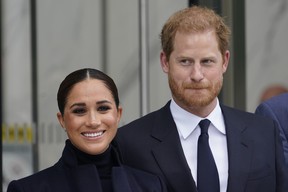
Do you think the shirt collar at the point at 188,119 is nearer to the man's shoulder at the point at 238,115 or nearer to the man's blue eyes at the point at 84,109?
the man's shoulder at the point at 238,115

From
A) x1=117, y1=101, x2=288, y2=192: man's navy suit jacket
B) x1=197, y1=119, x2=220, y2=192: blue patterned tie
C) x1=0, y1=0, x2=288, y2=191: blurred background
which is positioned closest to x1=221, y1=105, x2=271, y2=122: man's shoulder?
x1=117, y1=101, x2=288, y2=192: man's navy suit jacket

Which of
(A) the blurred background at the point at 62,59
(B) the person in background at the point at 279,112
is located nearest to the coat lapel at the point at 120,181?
(B) the person in background at the point at 279,112

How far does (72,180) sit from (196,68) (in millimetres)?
594

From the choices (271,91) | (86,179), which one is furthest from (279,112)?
(271,91)

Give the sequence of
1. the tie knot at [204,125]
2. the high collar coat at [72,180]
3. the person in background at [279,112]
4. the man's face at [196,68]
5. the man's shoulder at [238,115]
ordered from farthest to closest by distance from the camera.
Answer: the person in background at [279,112] → the man's shoulder at [238,115] → the tie knot at [204,125] → the man's face at [196,68] → the high collar coat at [72,180]

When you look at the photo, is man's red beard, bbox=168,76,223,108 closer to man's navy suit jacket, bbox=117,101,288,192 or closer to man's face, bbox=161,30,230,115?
man's face, bbox=161,30,230,115

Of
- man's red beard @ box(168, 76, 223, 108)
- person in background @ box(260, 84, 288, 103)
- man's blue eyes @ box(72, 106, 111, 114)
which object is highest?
man's red beard @ box(168, 76, 223, 108)

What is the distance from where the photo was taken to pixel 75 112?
10.4ft

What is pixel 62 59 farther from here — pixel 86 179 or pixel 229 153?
pixel 86 179

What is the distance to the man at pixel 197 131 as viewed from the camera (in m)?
3.31

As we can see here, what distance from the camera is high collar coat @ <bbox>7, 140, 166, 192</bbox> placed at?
3107mm

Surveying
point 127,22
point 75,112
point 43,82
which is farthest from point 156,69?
point 75,112

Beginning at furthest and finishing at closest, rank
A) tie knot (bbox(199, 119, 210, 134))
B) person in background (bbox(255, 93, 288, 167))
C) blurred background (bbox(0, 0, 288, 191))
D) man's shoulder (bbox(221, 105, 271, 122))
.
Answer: blurred background (bbox(0, 0, 288, 191)) < person in background (bbox(255, 93, 288, 167)) < man's shoulder (bbox(221, 105, 271, 122)) < tie knot (bbox(199, 119, 210, 134))

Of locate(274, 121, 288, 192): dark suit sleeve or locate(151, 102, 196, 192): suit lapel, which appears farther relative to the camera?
locate(274, 121, 288, 192): dark suit sleeve
